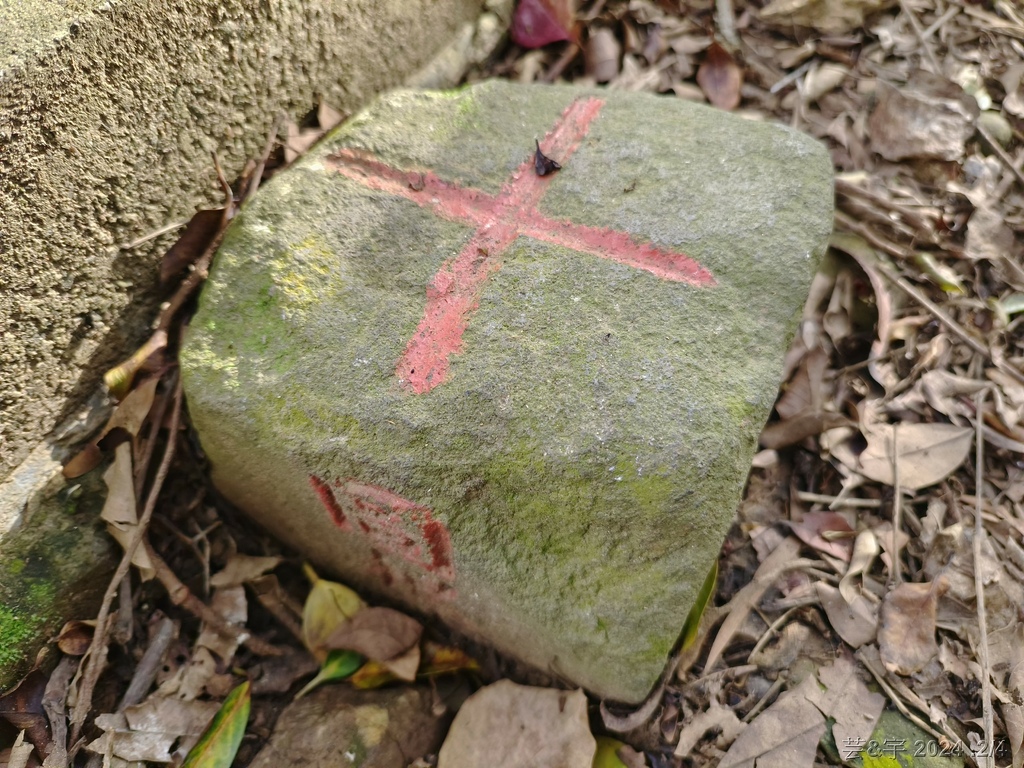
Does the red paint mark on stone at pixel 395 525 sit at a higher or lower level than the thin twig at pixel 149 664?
higher

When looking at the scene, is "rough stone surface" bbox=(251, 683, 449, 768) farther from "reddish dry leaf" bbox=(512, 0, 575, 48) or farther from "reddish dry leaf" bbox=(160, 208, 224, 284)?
"reddish dry leaf" bbox=(512, 0, 575, 48)

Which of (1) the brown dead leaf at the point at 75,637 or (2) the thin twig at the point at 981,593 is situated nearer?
(2) the thin twig at the point at 981,593

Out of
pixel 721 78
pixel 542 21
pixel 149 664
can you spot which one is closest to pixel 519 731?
pixel 149 664

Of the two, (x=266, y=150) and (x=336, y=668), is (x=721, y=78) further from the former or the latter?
(x=336, y=668)


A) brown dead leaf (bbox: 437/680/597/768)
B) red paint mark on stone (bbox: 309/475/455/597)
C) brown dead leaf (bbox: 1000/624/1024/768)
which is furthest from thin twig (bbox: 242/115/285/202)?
brown dead leaf (bbox: 1000/624/1024/768)

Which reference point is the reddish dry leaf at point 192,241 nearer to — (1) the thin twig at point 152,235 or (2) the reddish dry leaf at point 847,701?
(1) the thin twig at point 152,235

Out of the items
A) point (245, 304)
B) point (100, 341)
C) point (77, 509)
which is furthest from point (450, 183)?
point (77, 509)

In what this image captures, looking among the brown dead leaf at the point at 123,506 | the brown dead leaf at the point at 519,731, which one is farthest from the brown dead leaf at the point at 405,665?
the brown dead leaf at the point at 123,506
